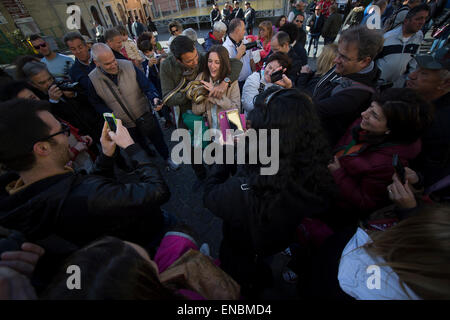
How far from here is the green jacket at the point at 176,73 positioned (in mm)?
2550

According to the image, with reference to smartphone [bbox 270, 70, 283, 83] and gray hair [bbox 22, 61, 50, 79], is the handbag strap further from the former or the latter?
smartphone [bbox 270, 70, 283, 83]

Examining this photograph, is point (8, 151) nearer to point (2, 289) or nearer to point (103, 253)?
point (2, 289)

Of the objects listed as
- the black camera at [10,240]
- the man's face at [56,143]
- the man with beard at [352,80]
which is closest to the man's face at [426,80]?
the man with beard at [352,80]

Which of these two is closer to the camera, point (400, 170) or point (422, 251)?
point (422, 251)

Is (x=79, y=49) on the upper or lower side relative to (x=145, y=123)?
upper

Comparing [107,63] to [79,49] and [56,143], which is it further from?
[56,143]

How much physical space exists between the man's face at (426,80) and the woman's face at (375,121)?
3.05 ft

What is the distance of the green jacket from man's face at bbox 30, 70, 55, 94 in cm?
176

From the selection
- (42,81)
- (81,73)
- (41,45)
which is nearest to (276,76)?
(81,73)

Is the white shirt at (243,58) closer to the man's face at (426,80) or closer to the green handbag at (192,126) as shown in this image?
the green handbag at (192,126)

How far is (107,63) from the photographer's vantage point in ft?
8.71

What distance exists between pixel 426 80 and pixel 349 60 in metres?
0.86

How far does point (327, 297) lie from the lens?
118 centimetres

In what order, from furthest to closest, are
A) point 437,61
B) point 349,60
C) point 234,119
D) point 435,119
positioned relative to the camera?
1. point 234,119
2. point 349,60
3. point 437,61
4. point 435,119
